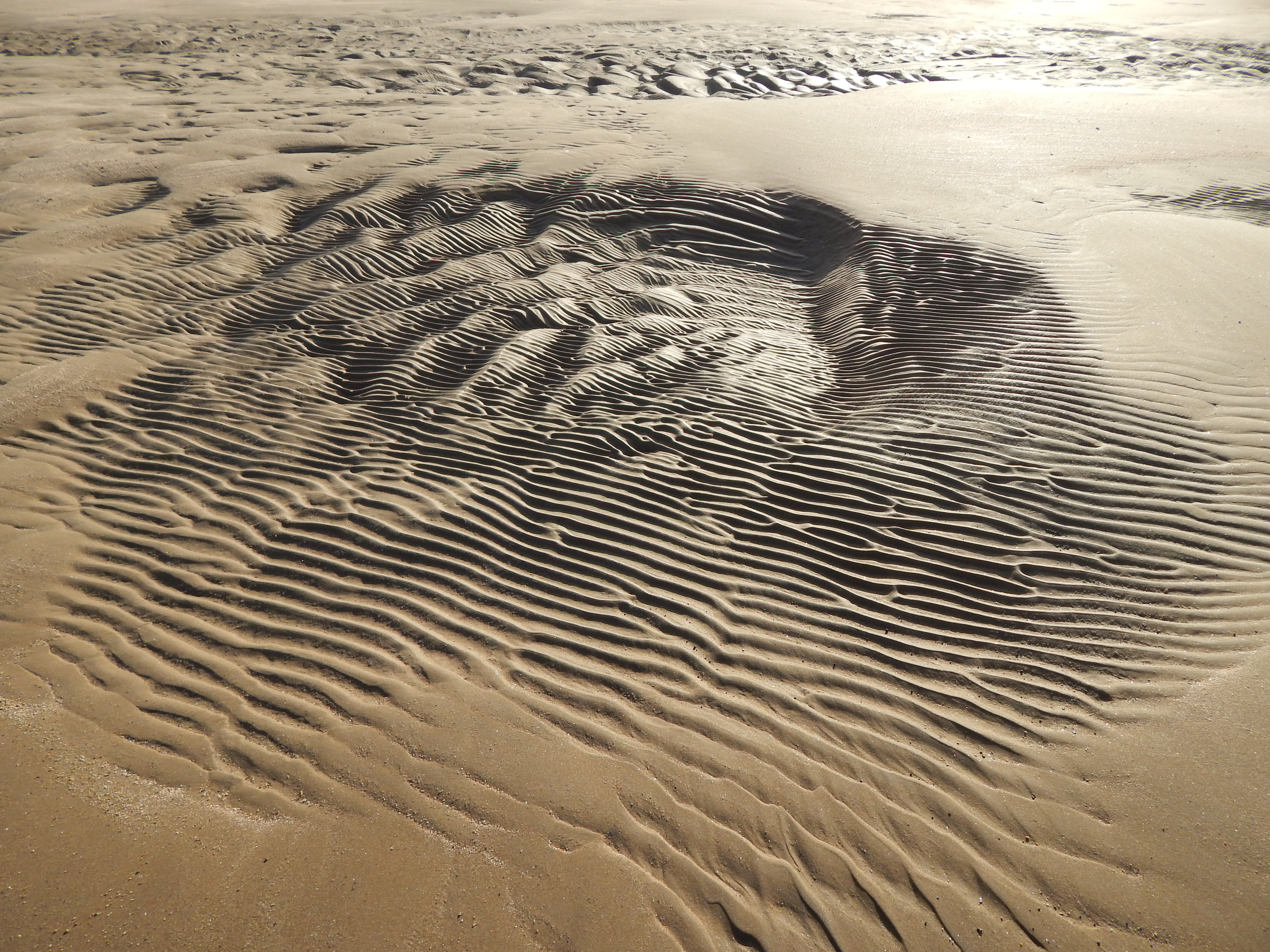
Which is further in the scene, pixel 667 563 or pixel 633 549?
pixel 633 549

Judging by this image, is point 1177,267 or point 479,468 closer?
point 479,468

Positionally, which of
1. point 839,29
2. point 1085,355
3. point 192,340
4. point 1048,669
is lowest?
point 192,340

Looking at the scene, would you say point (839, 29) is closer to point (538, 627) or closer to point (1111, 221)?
point (1111, 221)

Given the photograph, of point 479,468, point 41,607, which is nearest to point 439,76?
point 479,468

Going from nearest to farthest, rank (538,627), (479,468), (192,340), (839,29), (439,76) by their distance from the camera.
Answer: (538,627) → (479,468) → (192,340) → (439,76) → (839,29)

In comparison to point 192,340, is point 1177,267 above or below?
above

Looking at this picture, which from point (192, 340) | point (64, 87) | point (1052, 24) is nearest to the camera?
point (192, 340)

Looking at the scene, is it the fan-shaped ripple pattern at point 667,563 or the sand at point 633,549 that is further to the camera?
the fan-shaped ripple pattern at point 667,563

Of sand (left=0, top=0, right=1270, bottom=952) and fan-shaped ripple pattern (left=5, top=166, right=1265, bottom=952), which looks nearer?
sand (left=0, top=0, right=1270, bottom=952)
